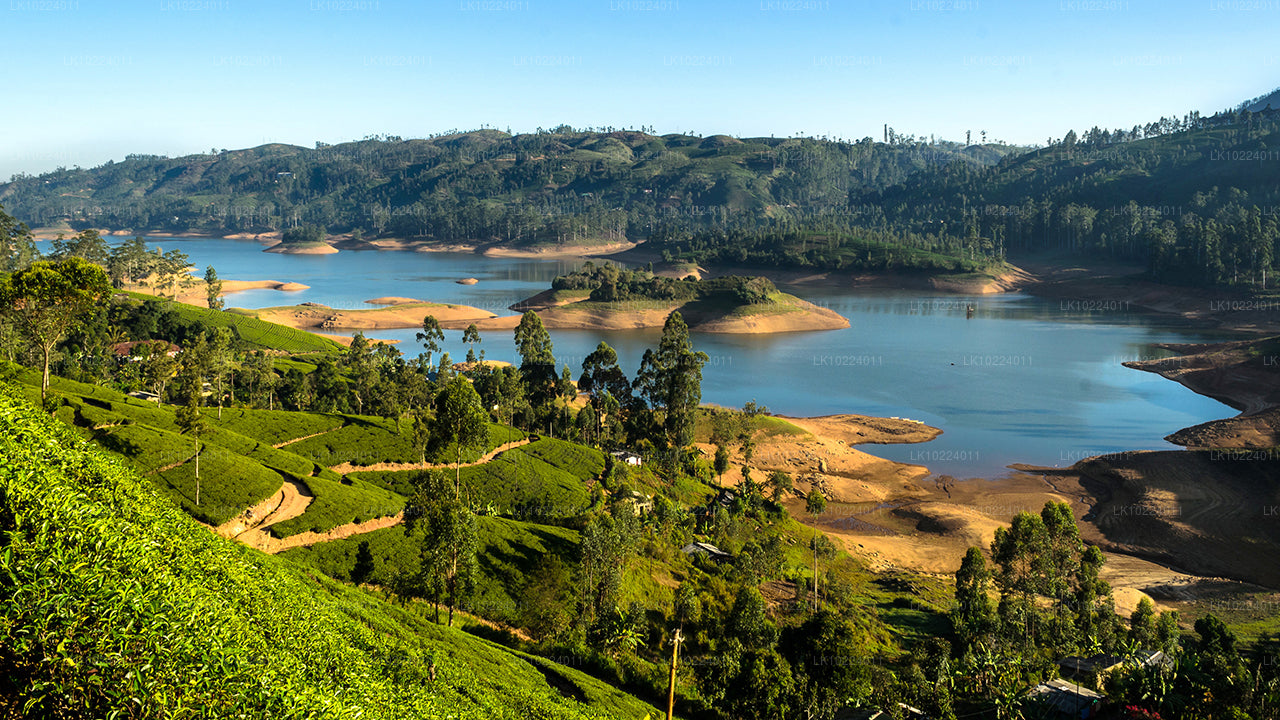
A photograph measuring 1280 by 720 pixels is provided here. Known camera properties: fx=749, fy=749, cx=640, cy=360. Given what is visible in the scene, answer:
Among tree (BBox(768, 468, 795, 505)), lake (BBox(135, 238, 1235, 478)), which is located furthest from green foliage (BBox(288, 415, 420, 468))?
lake (BBox(135, 238, 1235, 478))

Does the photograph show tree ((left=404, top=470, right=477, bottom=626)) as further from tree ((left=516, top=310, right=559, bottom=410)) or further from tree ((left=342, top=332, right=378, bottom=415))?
tree ((left=342, top=332, right=378, bottom=415))

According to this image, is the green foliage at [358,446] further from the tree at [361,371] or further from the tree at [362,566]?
the tree at [361,371]

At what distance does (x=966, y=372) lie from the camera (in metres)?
99.1

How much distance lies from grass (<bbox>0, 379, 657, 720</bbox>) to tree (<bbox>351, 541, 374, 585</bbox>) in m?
15.0

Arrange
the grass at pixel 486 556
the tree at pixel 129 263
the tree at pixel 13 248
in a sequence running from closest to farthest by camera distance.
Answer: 1. the grass at pixel 486 556
2. the tree at pixel 13 248
3. the tree at pixel 129 263

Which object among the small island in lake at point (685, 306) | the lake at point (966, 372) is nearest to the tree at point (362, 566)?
the lake at point (966, 372)

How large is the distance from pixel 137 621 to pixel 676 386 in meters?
51.4

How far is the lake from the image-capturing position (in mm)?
72500

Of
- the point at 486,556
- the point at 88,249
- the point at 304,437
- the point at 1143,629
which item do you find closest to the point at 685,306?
the point at 88,249

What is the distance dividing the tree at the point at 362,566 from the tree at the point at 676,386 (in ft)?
100

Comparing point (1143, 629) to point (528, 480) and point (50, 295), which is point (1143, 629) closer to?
point (528, 480)

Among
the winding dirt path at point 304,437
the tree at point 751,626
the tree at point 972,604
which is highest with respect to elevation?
the winding dirt path at point 304,437

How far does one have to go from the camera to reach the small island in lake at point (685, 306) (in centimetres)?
13612

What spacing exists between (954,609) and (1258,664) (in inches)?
483
